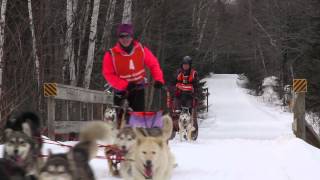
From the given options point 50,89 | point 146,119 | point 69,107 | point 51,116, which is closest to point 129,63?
point 146,119

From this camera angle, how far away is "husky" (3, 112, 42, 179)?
6270 millimetres

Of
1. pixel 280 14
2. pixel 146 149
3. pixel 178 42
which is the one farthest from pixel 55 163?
pixel 280 14

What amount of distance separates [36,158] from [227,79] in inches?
2273

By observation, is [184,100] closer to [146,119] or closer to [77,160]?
[146,119]

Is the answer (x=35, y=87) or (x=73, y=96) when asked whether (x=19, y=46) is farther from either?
(x=73, y=96)

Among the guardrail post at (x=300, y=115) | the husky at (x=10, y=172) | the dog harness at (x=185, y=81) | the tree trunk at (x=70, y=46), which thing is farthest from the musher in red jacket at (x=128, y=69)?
the tree trunk at (x=70, y=46)

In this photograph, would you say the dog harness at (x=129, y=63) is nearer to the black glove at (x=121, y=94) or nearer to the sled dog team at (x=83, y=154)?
the black glove at (x=121, y=94)

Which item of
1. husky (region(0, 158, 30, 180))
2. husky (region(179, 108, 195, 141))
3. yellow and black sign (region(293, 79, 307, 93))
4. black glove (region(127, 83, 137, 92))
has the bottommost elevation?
husky (region(179, 108, 195, 141))

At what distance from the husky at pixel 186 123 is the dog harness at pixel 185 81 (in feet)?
1.99

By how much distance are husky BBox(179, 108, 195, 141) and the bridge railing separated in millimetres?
2144

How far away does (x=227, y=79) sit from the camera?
63.5 meters

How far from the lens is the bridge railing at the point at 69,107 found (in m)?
11.2

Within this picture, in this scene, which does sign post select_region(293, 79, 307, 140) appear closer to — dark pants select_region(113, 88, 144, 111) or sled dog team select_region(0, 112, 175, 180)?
dark pants select_region(113, 88, 144, 111)

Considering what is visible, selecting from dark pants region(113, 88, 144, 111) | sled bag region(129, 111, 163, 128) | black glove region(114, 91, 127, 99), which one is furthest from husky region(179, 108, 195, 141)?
sled bag region(129, 111, 163, 128)
